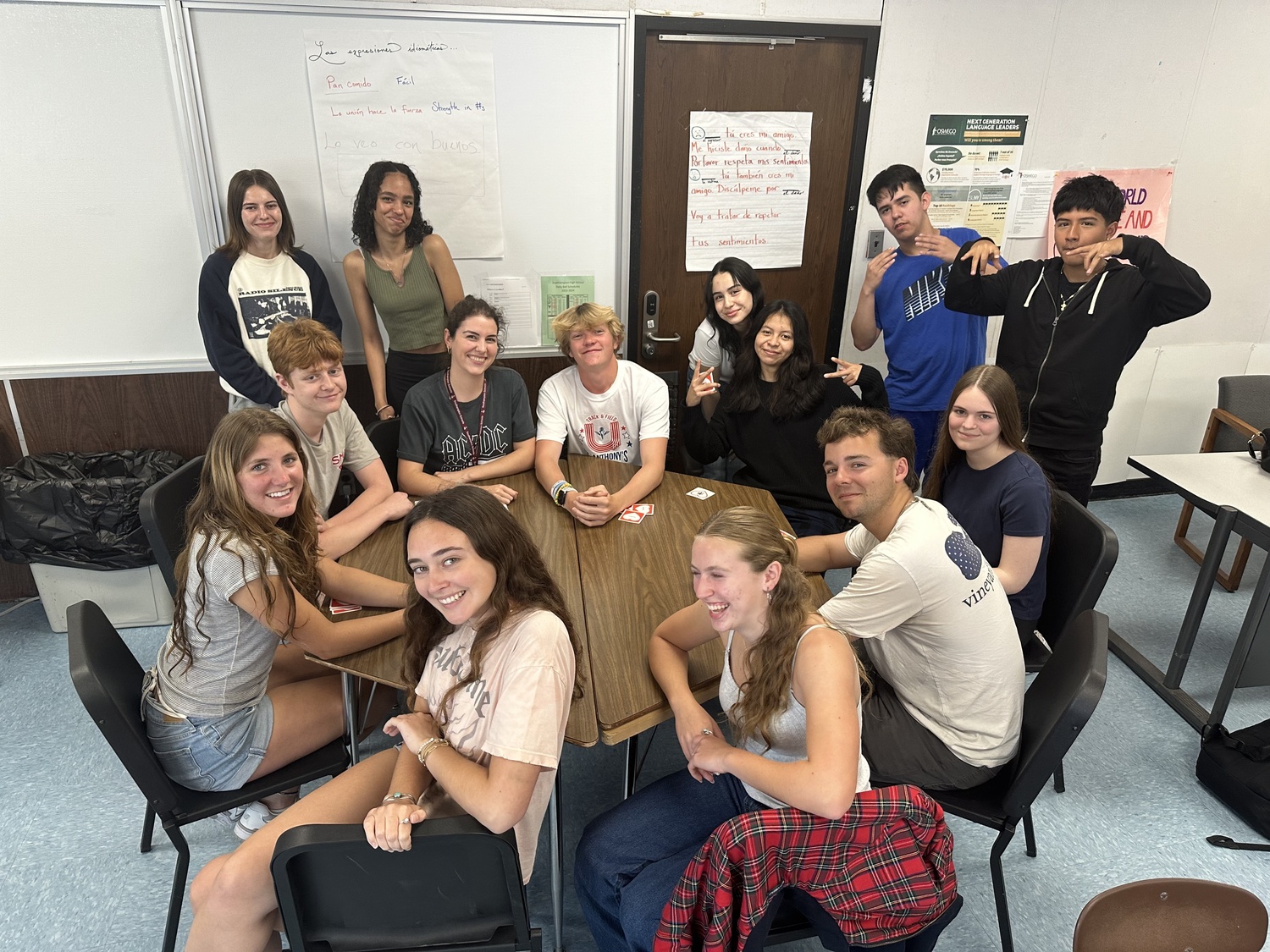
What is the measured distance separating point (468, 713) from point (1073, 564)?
67.5 inches

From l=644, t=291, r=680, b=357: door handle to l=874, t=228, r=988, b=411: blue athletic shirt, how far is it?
97 cm

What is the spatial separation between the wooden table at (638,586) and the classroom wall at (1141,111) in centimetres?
178

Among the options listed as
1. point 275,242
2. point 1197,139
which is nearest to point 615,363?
point 275,242

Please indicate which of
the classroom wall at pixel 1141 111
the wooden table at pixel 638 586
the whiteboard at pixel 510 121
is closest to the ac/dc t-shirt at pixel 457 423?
the wooden table at pixel 638 586

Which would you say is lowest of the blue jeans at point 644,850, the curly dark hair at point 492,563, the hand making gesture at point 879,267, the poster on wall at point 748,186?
the blue jeans at point 644,850

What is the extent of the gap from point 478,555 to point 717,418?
170 centimetres

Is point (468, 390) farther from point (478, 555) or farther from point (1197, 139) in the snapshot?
point (1197, 139)

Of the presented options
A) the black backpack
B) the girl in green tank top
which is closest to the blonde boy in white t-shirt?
the girl in green tank top

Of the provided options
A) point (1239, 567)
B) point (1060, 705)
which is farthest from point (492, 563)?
point (1239, 567)

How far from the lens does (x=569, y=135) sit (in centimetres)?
342

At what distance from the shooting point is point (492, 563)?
1539 mm

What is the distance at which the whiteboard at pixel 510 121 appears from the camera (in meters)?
3.05

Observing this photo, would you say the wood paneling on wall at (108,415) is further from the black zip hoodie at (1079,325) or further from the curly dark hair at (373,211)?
the black zip hoodie at (1079,325)

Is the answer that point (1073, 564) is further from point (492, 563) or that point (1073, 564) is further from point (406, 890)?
point (406, 890)
